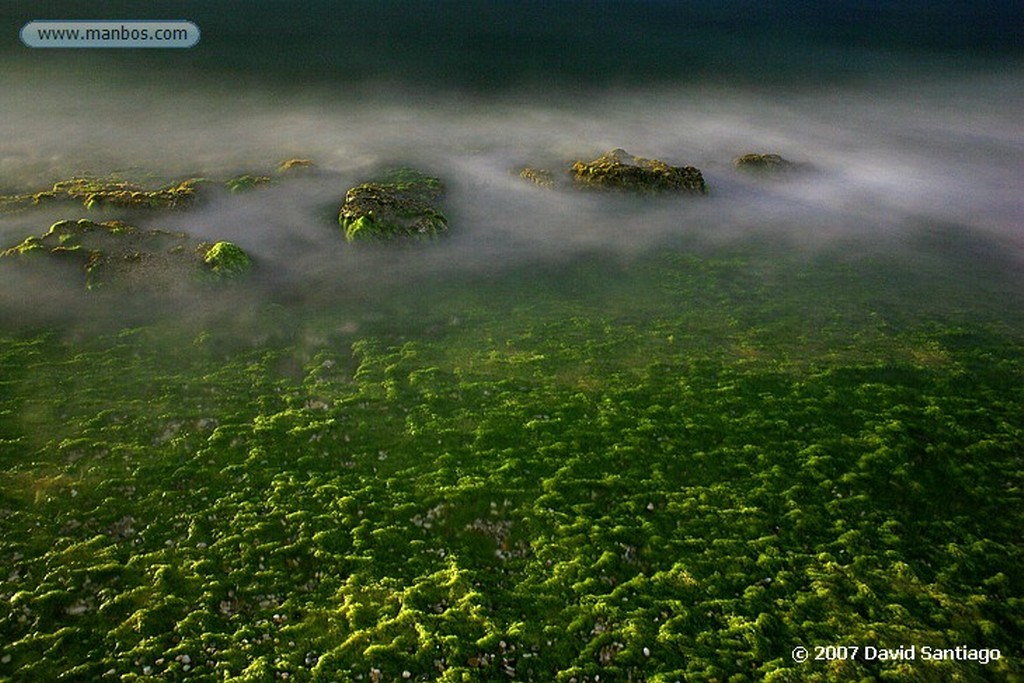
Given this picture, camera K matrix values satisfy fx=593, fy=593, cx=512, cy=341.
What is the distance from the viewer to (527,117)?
63.7 meters

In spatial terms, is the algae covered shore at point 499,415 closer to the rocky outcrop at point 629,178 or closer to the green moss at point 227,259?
the green moss at point 227,259

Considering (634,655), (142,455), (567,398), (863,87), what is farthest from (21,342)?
(863,87)

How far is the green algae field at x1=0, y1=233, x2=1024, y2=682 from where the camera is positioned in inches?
514

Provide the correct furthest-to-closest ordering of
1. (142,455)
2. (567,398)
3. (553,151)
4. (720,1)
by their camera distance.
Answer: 1. (720,1)
2. (553,151)
3. (567,398)
4. (142,455)

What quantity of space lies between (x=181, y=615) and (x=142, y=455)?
6283 mm

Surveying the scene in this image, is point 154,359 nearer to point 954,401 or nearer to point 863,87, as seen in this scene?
point 954,401

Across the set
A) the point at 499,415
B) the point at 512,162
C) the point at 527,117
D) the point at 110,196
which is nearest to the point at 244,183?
the point at 110,196

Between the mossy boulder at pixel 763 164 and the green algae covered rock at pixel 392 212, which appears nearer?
the green algae covered rock at pixel 392 212

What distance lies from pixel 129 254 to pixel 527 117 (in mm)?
45028

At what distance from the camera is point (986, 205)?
4544 cm

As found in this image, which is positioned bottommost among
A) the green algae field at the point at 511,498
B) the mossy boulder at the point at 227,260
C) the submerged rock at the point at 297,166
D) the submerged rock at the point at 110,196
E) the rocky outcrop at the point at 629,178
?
the green algae field at the point at 511,498

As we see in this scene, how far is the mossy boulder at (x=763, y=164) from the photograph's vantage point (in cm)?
4894

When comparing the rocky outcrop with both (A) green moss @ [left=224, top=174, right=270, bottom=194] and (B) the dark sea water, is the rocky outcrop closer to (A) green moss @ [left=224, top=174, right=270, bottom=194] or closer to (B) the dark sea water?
(B) the dark sea water

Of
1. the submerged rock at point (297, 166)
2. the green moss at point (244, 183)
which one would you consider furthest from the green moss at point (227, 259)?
the submerged rock at point (297, 166)
